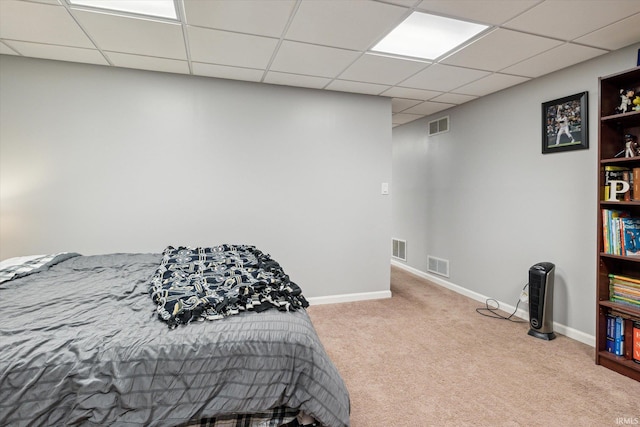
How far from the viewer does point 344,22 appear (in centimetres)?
225

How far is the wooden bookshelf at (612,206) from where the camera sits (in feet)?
7.70

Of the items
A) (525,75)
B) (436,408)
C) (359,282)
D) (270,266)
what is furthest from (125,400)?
(525,75)

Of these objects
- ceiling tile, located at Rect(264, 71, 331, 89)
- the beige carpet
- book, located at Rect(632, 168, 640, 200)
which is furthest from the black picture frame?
ceiling tile, located at Rect(264, 71, 331, 89)

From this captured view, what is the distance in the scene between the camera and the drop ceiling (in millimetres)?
2080

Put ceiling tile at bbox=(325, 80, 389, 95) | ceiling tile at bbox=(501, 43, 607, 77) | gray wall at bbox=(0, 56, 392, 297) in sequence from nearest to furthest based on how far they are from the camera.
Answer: ceiling tile at bbox=(501, 43, 607, 77), gray wall at bbox=(0, 56, 392, 297), ceiling tile at bbox=(325, 80, 389, 95)

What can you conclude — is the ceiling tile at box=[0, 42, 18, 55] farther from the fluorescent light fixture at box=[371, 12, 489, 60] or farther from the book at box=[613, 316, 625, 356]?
the book at box=[613, 316, 625, 356]

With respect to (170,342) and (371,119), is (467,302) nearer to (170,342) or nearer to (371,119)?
(371,119)

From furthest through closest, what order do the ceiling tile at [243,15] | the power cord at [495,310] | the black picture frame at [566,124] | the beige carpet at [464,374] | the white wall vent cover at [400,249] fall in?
the white wall vent cover at [400,249], the power cord at [495,310], the black picture frame at [566,124], the ceiling tile at [243,15], the beige carpet at [464,374]

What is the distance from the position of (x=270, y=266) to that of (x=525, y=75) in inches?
119

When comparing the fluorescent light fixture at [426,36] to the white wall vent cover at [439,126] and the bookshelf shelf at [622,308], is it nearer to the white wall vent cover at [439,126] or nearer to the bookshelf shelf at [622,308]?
the white wall vent cover at [439,126]

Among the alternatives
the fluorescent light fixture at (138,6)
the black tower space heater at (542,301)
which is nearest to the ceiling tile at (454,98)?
the black tower space heater at (542,301)

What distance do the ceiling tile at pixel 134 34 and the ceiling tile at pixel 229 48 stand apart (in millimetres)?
116

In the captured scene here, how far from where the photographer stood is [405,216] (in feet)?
17.7

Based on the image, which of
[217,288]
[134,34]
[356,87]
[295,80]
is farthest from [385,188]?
[134,34]
